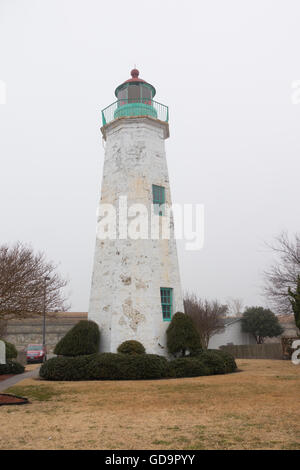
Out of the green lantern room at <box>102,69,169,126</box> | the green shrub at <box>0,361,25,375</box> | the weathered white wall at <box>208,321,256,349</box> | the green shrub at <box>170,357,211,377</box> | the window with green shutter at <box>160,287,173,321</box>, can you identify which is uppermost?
the green lantern room at <box>102,69,169,126</box>

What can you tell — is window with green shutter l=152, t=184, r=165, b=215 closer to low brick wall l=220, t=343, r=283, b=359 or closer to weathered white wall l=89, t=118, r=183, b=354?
weathered white wall l=89, t=118, r=183, b=354

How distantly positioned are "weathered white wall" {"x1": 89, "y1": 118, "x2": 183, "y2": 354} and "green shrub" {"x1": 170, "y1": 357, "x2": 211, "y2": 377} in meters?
1.33

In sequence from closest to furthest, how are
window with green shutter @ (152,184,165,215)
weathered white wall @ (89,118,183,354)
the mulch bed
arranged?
1. the mulch bed
2. weathered white wall @ (89,118,183,354)
3. window with green shutter @ (152,184,165,215)

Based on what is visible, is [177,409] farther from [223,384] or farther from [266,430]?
[223,384]

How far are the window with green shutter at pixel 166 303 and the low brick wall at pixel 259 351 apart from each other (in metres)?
15.5

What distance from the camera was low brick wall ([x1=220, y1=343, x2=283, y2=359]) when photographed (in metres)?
31.0

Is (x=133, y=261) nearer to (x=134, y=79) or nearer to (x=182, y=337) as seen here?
(x=182, y=337)

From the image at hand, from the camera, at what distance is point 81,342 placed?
17500mm

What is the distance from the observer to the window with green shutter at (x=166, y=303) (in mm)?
18859

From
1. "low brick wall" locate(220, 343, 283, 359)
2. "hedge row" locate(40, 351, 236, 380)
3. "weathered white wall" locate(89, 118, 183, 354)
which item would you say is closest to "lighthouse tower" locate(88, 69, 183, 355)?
"weathered white wall" locate(89, 118, 183, 354)

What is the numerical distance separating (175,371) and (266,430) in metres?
9.76

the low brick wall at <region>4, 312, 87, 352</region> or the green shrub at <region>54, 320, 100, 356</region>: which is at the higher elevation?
the green shrub at <region>54, 320, 100, 356</region>

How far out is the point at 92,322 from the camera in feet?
60.7
